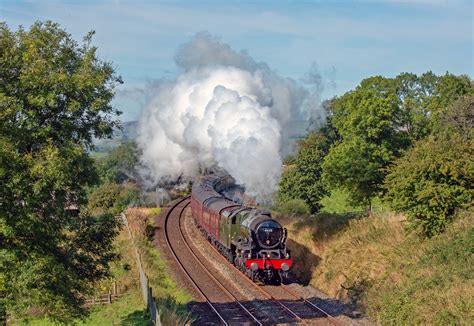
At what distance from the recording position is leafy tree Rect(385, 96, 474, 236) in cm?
2245

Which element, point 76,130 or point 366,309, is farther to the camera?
point 366,309

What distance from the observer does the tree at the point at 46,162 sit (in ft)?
50.3

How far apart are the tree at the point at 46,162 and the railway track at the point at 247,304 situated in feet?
19.3

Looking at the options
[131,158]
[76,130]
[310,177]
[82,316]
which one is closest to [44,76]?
[76,130]

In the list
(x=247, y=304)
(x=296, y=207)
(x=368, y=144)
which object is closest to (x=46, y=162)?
(x=247, y=304)

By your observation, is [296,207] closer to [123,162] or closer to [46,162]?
[46,162]

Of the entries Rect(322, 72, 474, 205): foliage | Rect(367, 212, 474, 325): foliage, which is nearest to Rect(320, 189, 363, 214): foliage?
Rect(322, 72, 474, 205): foliage

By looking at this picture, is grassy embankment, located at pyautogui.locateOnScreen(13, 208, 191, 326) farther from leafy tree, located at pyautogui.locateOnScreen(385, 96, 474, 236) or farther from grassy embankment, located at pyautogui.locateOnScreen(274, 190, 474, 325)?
leafy tree, located at pyautogui.locateOnScreen(385, 96, 474, 236)

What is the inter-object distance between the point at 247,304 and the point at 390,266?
5.96m

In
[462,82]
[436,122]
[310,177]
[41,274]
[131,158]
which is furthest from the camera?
[131,158]

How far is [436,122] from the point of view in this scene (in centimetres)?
5019

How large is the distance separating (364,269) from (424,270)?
4.53 m

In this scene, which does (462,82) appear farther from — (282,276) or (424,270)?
(424,270)

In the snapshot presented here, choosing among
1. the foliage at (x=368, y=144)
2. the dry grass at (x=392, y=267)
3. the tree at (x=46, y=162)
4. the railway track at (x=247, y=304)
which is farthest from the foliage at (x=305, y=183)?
the tree at (x=46, y=162)
